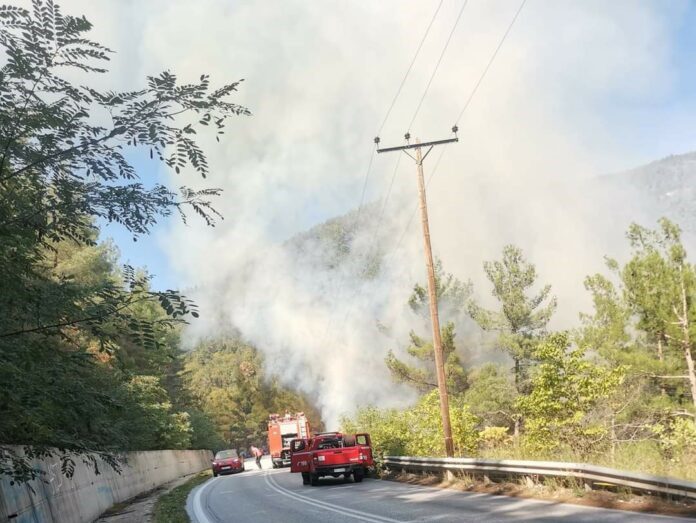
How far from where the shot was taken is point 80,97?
5.80 meters

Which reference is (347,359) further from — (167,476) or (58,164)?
(58,164)

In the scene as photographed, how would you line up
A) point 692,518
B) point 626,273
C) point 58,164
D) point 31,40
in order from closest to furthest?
1. point 31,40
2. point 58,164
3. point 692,518
4. point 626,273

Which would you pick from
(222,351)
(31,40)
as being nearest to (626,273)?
(31,40)

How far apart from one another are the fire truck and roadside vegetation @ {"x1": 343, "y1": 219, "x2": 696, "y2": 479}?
7.83 metres

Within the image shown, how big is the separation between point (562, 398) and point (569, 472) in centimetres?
496

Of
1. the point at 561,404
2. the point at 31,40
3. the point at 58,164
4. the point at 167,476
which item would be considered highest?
the point at 31,40

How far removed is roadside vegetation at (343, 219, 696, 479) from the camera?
15.4m

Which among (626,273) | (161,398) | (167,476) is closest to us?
(626,273)

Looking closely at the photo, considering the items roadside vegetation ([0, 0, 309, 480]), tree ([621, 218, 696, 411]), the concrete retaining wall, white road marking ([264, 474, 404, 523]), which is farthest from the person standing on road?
roadside vegetation ([0, 0, 309, 480])

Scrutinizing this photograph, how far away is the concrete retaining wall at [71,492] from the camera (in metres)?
8.80

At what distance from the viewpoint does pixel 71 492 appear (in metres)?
12.8

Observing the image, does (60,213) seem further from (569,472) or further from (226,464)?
(226,464)

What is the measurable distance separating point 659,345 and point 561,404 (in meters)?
15.3

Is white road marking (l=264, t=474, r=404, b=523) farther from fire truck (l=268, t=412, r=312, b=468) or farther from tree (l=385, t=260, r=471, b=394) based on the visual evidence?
tree (l=385, t=260, r=471, b=394)
